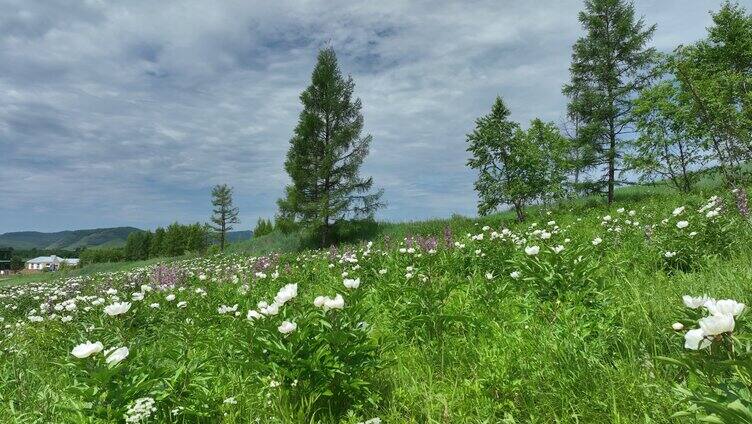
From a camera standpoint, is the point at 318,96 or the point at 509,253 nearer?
the point at 509,253

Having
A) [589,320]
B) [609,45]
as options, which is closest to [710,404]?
[589,320]

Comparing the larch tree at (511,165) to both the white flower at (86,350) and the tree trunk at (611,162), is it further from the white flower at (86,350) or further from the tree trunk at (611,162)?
the white flower at (86,350)

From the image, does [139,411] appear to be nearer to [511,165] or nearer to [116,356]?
[116,356]

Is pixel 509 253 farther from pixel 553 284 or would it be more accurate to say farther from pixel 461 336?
pixel 461 336

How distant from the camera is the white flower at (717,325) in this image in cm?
163

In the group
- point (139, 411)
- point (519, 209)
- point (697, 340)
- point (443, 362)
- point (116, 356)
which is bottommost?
point (443, 362)

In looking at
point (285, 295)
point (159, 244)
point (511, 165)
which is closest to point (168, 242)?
point (159, 244)

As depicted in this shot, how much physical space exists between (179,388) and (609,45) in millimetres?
28181

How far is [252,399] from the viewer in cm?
334

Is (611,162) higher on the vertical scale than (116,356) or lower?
higher

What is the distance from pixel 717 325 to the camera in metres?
1.64

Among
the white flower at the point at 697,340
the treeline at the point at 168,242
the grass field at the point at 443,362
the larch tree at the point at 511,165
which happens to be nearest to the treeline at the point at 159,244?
the treeline at the point at 168,242

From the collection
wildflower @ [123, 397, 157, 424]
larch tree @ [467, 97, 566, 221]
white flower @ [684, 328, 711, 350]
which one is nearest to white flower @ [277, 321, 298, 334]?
wildflower @ [123, 397, 157, 424]

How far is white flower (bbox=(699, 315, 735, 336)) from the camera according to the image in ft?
5.36
